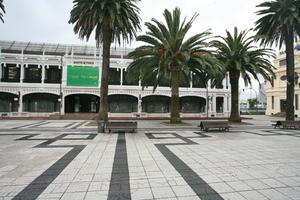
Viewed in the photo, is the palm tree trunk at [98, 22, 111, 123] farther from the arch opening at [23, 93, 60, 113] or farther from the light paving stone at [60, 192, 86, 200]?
the arch opening at [23, 93, 60, 113]

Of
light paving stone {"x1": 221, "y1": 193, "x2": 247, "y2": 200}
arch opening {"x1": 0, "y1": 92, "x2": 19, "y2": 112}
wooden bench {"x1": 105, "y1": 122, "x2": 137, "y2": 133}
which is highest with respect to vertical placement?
arch opening {"x1": 0, "y1": 92, "x2": 19, "y2": 112}

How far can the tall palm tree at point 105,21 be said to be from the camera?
50.4 feet

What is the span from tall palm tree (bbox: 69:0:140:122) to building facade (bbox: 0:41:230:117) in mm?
11313

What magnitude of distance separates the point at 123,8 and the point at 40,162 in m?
15.2

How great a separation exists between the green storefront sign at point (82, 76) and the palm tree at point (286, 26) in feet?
83.3

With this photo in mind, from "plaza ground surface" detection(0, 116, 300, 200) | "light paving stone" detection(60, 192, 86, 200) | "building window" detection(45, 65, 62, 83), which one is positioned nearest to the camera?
"light paving stone" detection(60, 192, 86, 200)

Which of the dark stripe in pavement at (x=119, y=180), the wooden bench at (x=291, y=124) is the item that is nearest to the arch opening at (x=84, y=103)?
the dark stripe in pavement at (x=119, y=180)

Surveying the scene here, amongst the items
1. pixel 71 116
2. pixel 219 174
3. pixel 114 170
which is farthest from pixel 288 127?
pixel 71 116

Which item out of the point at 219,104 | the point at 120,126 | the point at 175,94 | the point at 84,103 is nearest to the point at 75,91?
the point at 84,103

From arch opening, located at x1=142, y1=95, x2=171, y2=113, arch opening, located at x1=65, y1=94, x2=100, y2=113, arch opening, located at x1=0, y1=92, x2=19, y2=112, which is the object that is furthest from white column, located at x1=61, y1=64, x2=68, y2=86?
arch opening, located at x1=142, y1=95, x2=171, y2=113

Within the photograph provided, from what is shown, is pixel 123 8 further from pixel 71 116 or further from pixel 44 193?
pixel 71 116

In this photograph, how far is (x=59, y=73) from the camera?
103 ft

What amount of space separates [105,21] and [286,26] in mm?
20845

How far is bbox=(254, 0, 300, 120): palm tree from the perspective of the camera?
59.7 feet
